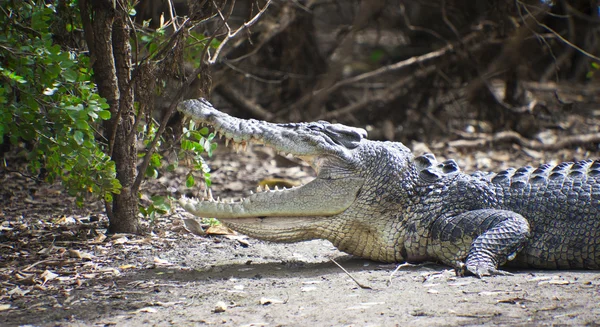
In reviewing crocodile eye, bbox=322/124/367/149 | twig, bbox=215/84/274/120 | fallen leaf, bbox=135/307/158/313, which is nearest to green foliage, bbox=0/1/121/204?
fallen leaf, bbox=135/307/158/313

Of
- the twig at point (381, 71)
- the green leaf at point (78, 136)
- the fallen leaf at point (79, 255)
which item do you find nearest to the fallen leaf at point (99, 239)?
the fallen leaf at point (79, 255)

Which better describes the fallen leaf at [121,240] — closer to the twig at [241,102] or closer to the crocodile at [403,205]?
the crocodile at [403,205]

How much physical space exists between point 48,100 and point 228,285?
1480mm

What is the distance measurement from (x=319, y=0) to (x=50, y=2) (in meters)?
5.81

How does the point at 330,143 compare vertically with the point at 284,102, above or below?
below

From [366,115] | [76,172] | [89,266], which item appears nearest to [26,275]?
[89,266]

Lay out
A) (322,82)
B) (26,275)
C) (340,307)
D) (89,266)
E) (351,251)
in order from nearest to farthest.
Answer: (340,307), (26,275), (89,266), (351,251), (322,82)

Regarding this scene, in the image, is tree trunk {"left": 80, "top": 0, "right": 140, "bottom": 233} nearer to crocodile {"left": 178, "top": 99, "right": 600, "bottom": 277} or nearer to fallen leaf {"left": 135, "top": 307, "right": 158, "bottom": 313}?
crocodile {"left": 178, "top": 99, "right": 600, "bottom": 277}

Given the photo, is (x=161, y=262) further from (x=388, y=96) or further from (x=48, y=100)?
(x=388, y=96)

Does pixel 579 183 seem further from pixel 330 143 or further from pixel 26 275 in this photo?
pixel 26 275

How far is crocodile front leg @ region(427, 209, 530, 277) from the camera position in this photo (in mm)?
3742

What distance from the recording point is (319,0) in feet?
31.3

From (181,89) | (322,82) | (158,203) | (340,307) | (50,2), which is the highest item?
(322,82)

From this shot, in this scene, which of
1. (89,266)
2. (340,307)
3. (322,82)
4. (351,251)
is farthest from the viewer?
(322,82)
